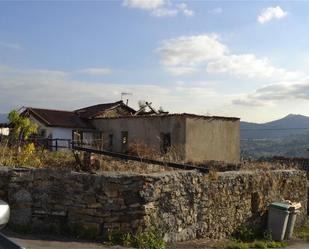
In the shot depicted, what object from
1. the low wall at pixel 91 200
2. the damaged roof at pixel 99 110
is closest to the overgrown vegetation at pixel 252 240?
the low wall at pixel 91 200

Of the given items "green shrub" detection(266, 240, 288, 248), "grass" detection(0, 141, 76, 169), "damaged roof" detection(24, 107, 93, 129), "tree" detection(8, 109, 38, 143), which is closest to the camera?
"grass" detection(0, 141, 76, 169)

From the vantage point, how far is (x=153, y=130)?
33875mm

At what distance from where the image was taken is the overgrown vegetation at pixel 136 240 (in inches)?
368

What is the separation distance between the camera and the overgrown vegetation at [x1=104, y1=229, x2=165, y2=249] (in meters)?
9.35

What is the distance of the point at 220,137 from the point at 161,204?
82.8 feet

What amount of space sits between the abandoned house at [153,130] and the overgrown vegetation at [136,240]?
18.3 m

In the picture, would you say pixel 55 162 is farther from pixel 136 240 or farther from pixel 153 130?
pixel 153 130

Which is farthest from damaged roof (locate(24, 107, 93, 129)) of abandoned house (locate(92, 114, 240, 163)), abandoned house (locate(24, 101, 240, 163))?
abandoned house (locate(92, 114, 240, 163))

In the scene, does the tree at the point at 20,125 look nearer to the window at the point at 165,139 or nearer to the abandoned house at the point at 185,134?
the abandoned house at the point at 185,134

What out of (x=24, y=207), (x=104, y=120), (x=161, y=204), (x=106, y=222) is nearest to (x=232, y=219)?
(x=161, y=204)

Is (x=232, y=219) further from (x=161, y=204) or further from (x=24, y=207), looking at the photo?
(x=24, y=207)

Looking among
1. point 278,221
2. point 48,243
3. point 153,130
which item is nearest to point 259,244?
point 278,221

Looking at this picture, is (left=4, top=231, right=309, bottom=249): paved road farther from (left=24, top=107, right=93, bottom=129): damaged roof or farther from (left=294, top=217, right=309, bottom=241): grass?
(left=24, top=107, right=93, bottom=129): damaged roof

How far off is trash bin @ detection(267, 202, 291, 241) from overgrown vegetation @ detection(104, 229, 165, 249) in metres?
4.42
